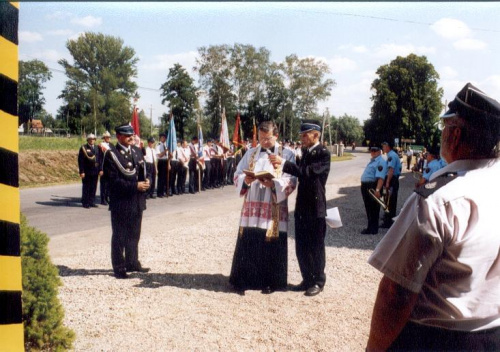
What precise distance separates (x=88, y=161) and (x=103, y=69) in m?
10.0

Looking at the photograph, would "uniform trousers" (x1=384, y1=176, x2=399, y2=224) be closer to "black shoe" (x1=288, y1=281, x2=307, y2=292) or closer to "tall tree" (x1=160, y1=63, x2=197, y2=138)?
"black shoe" (x1=288, y1=281, x2=307, y2=292)

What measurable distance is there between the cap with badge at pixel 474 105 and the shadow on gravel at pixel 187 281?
4.21 metres

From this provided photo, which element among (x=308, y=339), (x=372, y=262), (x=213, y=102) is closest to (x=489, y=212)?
(x=372, y=262)

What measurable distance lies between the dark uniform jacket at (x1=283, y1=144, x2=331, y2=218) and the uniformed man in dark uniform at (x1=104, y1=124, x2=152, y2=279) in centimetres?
211

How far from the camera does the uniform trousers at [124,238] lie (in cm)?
585

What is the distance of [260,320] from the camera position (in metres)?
4.49

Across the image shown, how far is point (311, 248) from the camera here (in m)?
5.38

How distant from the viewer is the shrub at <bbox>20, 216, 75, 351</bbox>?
3029 millimetres

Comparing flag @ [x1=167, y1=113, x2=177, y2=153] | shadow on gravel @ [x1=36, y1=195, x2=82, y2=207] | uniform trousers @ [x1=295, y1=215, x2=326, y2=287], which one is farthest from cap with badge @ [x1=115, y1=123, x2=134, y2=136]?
flag @ [x1=167, y1=113, x2=177, y2=153]

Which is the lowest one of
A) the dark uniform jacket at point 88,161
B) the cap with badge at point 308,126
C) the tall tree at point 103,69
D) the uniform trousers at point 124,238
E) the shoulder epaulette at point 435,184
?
the uniform trousers at point 124,238

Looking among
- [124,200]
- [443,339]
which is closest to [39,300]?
[443,339]

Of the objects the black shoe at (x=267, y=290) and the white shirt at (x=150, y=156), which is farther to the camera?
the white shirt at (x=150, y=156)

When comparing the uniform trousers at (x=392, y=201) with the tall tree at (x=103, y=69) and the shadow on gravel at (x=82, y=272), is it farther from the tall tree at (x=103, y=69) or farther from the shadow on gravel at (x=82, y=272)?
the tall tree at (x=103, y=69)

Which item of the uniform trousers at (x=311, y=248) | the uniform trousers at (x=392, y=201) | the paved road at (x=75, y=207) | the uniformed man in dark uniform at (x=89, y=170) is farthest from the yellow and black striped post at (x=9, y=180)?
the uniformed man in dark uniform at (x=89, y=170)
